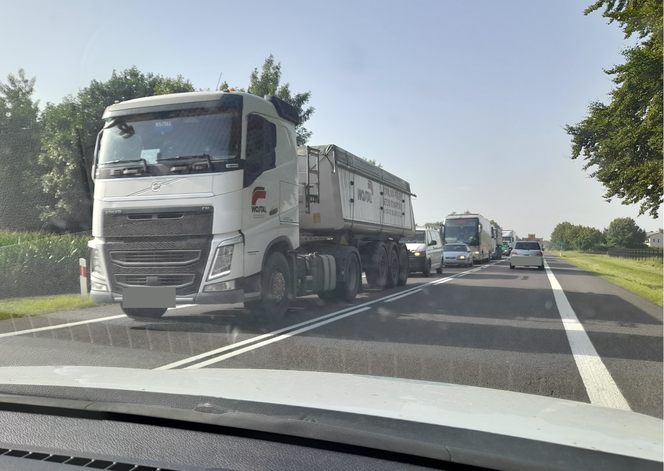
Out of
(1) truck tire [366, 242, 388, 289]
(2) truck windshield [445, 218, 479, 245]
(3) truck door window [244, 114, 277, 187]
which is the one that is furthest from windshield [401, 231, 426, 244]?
(2) truck windshield [445, 218, 479, 245]

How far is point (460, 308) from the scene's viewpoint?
11.6 metres

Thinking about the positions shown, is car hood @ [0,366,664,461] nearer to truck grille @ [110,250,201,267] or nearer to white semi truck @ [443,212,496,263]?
truck grille @ [110,250,201,267]

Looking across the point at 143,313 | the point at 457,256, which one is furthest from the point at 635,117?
the point at 143,313

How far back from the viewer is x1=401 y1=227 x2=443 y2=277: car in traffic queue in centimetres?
2186

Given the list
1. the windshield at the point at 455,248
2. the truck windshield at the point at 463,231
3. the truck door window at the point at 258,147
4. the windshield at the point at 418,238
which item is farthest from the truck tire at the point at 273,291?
the truck windshield at the point at 463,231

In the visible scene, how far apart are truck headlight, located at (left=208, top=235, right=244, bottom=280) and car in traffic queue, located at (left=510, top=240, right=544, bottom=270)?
2723cm

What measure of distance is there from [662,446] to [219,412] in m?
1.64

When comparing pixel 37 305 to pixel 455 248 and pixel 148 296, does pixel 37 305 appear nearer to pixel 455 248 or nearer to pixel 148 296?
pixel 148 296

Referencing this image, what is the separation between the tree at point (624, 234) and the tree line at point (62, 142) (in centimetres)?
12512

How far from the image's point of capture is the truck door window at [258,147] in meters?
8.20

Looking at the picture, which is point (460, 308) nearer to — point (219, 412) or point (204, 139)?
point (204, 139)

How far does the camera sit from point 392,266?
16406 mm

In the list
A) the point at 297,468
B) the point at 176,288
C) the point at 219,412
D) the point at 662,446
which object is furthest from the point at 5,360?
the point at 662,446

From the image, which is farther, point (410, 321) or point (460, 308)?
point (460, 308)
